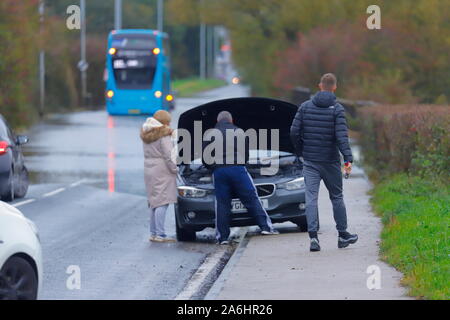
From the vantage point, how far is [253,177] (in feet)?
52.7

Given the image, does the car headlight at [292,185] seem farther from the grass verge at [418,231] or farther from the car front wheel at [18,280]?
the car front wheel at [18,280]

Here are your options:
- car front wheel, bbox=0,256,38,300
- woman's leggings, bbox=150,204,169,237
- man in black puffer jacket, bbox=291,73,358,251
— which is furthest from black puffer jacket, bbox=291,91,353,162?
car front wheel, bbox=0,256,38,300

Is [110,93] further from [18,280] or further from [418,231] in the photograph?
[18,280]

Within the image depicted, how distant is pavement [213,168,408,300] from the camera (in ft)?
34.3

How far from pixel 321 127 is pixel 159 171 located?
3290 millimetres

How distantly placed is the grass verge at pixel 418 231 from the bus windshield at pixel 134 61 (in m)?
30.4

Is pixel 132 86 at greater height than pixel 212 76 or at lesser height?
greater

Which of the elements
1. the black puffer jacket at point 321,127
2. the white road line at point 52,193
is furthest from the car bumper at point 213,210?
the white road line at point 52,193

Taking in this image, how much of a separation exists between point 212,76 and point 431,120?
128941mm

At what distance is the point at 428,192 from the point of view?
1789cm

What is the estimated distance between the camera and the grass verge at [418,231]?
10516 mm

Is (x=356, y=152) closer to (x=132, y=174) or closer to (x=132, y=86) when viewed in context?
(x=132, y=174)

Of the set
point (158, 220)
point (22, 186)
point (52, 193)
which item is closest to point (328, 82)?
point (158, 220)
